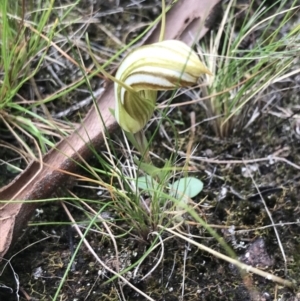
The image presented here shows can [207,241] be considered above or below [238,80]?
below

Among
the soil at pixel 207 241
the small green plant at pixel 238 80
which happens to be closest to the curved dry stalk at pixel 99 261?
the soil at pixel 207 241

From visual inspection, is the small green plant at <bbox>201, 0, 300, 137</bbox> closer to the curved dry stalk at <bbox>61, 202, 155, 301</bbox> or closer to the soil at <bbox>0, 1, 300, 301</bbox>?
the soil at <bbox>0, 1, 300, 301</bbox>

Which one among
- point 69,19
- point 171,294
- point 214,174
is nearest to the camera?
point 171,294

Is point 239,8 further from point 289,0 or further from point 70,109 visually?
point 70,109

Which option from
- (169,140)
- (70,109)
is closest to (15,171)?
(70,109)

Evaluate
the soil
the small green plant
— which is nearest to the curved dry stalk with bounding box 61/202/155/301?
the soil

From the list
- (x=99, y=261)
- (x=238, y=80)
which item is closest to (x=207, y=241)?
(x=99, y=261)

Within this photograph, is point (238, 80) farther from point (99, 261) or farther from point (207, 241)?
point (99, 261)

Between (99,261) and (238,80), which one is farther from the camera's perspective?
(238,80)
